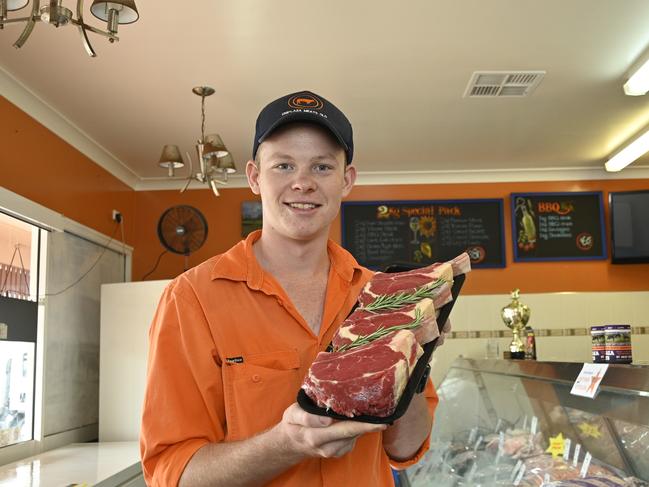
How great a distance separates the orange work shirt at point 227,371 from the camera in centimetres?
142

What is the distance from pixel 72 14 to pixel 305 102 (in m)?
1.49

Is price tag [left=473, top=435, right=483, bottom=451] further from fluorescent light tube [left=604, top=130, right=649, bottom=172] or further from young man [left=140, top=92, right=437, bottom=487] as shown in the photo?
fluorescent light tube [left=604, top=130, right=649, bottom=172]

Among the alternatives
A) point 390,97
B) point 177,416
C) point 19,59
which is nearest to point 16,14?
point 19,59

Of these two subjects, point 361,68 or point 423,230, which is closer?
point 361,68

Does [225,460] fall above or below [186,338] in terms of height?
below

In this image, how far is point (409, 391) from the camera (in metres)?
1.29

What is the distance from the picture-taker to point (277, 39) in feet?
13.7

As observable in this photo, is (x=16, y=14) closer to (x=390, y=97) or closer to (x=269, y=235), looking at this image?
(x=390, y=97)

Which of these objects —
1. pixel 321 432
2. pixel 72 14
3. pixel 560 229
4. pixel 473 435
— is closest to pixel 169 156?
pixel 72 14

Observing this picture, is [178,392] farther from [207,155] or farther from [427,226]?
[427,226]

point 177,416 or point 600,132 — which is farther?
point 600,132

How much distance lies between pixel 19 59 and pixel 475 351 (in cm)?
508

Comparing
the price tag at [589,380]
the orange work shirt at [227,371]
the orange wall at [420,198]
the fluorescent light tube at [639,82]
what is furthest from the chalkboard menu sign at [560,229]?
the orange work shirt at [227,371]

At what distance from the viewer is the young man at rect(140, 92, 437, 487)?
1.41 metres
